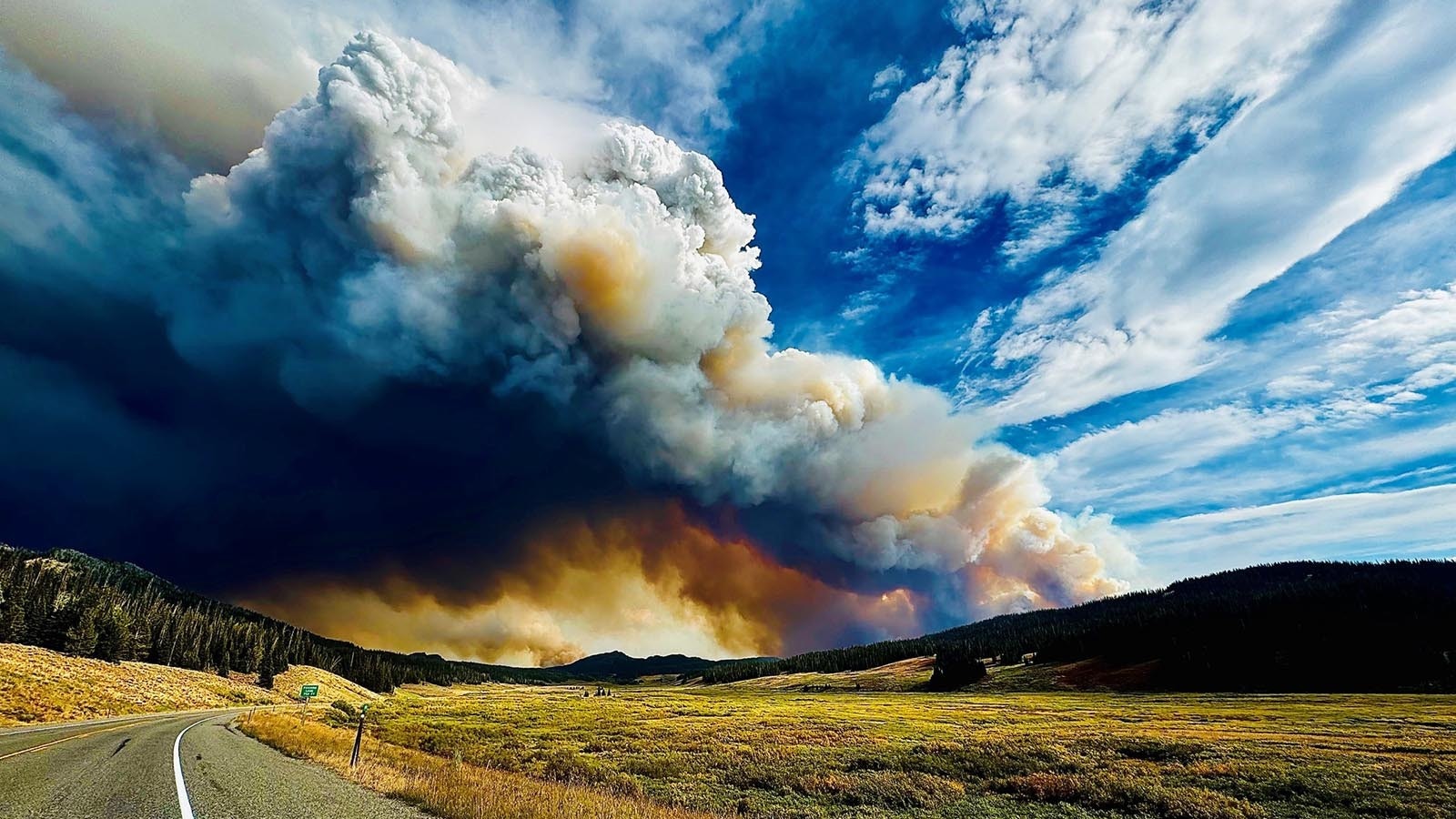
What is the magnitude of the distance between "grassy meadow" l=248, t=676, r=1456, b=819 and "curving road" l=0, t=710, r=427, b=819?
2.70 meters

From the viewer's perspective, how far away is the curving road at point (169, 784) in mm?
11250

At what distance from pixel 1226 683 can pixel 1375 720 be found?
225ft

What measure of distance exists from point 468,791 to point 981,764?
66.0 ft

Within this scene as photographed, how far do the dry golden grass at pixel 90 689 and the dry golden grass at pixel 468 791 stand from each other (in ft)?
91.4

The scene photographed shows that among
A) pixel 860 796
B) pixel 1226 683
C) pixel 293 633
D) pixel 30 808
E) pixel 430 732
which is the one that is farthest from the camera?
pixel 293 633

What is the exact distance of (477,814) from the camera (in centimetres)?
1153

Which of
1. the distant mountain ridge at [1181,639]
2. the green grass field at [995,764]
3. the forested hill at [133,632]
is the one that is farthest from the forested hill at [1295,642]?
the forested hill at [133,632]

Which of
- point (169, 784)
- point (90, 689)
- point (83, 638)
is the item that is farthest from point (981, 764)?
point (83, 638)

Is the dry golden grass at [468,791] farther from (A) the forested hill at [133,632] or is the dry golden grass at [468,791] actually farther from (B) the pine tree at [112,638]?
(A) the forested hill at [133,632]

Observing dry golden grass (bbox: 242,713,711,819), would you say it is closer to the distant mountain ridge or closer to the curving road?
the curving road

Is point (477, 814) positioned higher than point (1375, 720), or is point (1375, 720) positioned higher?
point (477, 814)

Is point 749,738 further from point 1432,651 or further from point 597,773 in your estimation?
point 1432,651

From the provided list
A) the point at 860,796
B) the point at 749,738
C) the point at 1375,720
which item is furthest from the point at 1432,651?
the point at 860,796

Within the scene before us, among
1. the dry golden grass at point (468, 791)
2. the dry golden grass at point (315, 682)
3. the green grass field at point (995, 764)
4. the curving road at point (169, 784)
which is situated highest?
the curving road at point (169, 784)
